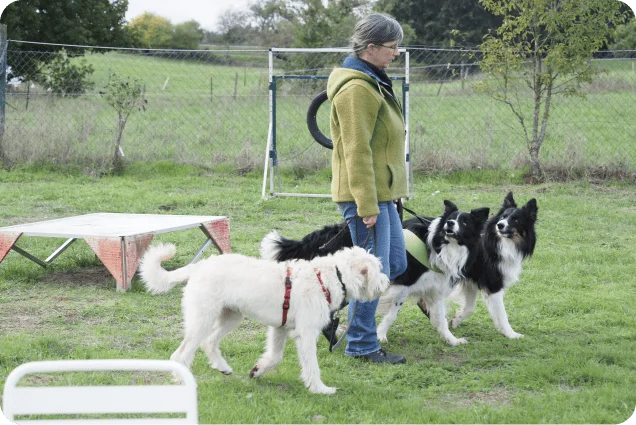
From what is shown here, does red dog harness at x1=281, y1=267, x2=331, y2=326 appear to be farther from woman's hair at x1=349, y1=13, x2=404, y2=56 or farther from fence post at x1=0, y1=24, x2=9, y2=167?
fence post at x1=0, y1=24, x2=9, y2=167

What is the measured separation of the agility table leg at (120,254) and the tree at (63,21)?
1143 centimetres

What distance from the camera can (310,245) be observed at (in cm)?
Result: 504

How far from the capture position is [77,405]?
6.93 feet

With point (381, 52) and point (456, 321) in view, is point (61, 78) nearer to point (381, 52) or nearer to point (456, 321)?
point (456, 321)

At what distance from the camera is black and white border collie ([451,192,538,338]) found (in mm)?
5258

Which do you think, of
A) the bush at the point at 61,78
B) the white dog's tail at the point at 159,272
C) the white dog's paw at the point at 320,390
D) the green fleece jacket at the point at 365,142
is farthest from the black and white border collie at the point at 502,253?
the bush at the point at 61,78

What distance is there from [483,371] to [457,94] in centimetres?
1035

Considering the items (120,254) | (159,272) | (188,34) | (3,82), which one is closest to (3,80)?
(3,82)

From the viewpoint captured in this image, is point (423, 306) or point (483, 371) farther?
point (423, 306)

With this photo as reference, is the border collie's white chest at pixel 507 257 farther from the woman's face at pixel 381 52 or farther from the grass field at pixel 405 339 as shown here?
the woman's face at pixel 381 52

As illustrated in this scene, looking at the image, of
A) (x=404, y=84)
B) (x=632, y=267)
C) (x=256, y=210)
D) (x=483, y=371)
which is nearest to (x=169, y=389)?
(x=483, y=371)

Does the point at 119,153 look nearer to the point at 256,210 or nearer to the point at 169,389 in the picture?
the point at 256,210

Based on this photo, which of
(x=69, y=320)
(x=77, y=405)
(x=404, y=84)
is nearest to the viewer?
(x=77, y=405)

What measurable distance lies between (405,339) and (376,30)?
2.16m
